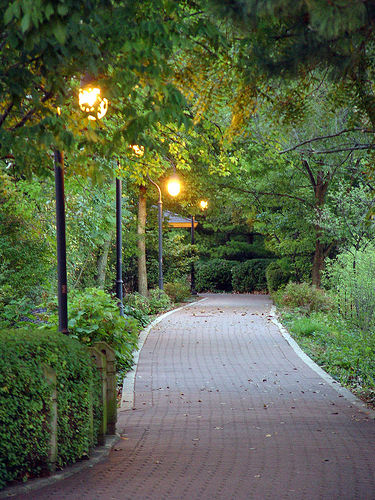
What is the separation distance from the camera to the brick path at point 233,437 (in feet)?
19.3

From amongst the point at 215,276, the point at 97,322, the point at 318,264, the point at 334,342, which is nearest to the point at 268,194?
the point at 318,264

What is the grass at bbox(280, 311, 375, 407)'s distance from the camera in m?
12.4

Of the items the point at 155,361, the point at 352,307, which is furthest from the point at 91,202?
the point at 352,307

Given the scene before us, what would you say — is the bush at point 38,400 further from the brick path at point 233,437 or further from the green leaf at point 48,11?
the green leaf at point 48,11

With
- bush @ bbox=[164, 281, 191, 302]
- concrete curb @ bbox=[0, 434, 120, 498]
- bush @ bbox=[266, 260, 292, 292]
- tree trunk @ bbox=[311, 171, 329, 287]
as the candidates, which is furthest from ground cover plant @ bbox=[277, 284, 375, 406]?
bush @ bbox=[266, 260, 292, 292]

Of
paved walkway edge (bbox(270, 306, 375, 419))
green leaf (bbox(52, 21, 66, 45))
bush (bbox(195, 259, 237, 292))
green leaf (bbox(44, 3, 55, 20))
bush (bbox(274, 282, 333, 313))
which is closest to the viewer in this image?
green leaf (bbox(44, 3, 55, 20))

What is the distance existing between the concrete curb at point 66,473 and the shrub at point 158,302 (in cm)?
1872

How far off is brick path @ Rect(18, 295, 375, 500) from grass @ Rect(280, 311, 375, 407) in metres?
0.54

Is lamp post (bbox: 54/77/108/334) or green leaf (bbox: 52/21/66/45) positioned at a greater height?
green leaf (bbox: 52/21/66/45)

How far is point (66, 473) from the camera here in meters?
6.32

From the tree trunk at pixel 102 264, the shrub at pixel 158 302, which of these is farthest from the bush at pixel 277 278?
the tree trunk at pixel 102 264

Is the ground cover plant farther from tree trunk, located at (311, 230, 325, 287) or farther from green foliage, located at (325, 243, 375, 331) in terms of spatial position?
tree trunk, located at (311, 230, 325, 287)

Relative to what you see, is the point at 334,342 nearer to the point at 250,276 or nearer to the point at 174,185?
the point at 174,185

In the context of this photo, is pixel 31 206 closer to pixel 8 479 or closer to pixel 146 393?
pixel 146 393
